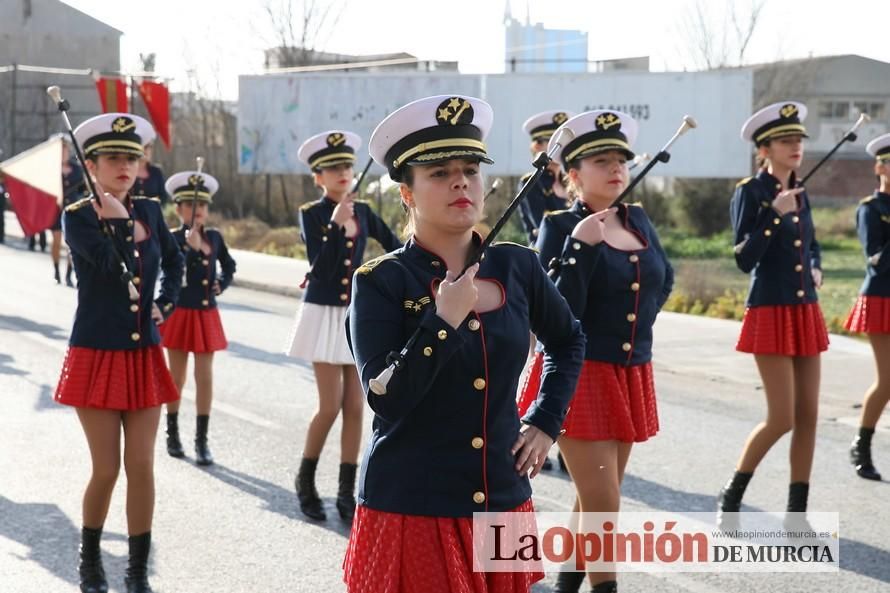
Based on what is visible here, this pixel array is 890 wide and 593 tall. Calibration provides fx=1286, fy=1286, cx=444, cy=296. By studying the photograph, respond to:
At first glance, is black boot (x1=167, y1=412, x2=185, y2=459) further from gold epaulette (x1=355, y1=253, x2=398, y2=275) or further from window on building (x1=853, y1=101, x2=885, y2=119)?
window on building (x1=853, y1=101, x2=885, y2=119)

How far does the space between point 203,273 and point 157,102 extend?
14.2 metres

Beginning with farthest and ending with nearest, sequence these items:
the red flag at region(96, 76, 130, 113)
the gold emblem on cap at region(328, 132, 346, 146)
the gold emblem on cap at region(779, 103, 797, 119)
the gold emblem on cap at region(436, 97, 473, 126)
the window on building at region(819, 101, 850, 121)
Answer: the window on building at region(819, 101, 850, 121)
the red flag at region(96, 76, 130, 113)
the gold emblem on cap at region(328, 132, 346, 146)
the gold emblem on cap at region(779, 103, 797, 119)
the gold emblem on cap at region(436, 97, 473, 126)

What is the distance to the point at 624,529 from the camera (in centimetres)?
698

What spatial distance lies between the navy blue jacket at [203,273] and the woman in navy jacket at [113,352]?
9.63ft

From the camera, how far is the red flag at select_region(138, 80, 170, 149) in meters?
22.0

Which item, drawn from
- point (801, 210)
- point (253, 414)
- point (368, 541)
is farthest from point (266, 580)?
point (253, 414)

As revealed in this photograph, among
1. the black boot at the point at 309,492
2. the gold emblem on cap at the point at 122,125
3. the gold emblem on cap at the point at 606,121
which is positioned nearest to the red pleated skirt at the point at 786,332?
the gold emblem on cap at the point at 606,121

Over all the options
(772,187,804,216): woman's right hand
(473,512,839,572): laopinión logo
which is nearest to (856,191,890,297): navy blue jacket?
(772,187,804,216): woman's right hand

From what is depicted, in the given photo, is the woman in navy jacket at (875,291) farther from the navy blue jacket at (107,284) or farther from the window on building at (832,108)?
the window on building at (832,108)

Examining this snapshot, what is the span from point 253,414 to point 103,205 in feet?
14.9

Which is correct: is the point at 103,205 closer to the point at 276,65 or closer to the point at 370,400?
the point at 370,400

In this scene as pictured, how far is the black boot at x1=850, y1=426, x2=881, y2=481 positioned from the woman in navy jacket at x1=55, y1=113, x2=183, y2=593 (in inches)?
180

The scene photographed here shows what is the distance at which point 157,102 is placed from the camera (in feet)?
73.6

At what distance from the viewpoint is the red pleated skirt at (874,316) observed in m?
8.07
